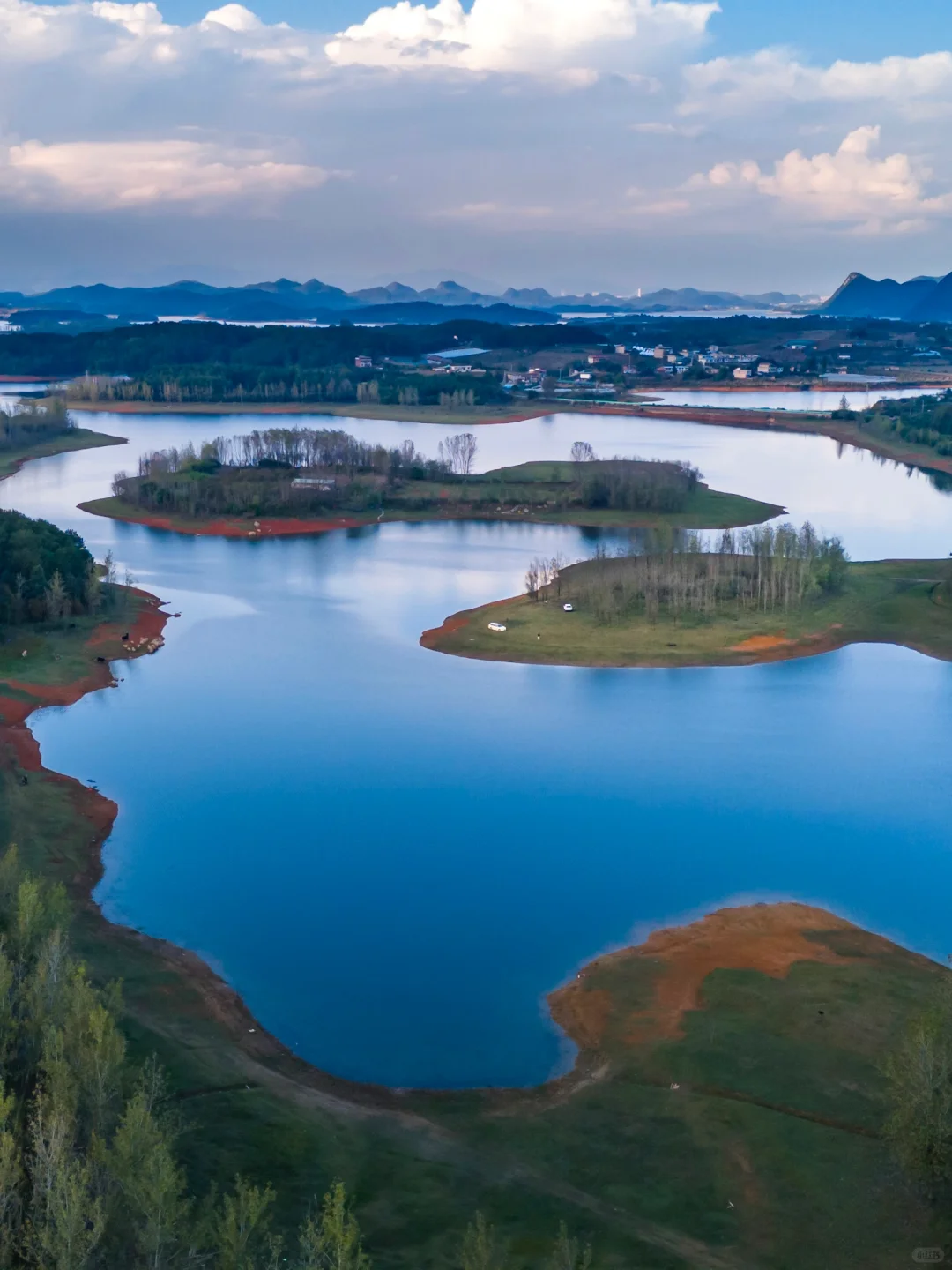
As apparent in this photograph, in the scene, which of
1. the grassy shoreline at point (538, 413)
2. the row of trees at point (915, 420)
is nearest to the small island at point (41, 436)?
the grassy shoreline at point (538, 413)

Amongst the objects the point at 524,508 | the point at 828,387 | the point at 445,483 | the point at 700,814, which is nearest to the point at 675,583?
the point at 700,814

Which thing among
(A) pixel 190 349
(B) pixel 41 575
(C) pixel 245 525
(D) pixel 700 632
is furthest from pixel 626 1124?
(A) pixel 190 349

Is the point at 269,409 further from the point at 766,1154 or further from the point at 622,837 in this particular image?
the point at 766,1154

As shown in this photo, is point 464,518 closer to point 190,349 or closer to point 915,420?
point 915,420

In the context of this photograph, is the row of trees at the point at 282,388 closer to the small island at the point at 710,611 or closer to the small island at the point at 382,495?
the small island at the point at 382,495

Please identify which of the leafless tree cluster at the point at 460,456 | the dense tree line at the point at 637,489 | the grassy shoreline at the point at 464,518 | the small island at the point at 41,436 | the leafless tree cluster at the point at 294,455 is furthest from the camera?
→ the small island at the point at 41,436

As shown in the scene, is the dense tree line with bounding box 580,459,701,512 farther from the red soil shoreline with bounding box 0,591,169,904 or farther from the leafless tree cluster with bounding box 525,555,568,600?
the red soil shoreline with bounding box 0,591,169,904

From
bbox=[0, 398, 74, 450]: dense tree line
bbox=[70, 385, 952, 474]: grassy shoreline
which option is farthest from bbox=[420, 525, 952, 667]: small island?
bbox=[0, 398, 74, 450]: dense tree line
